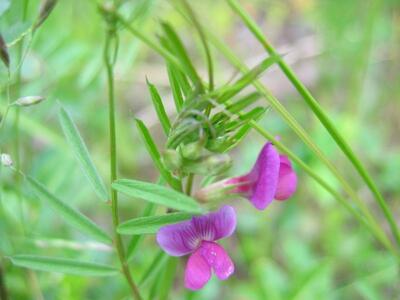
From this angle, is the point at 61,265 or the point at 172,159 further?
the point at 61,265

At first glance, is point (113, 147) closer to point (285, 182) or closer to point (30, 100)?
point (30, 100)

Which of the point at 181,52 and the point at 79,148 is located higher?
the point at 181,52

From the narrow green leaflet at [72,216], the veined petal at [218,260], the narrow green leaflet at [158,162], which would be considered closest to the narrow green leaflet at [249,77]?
the narrow green leaflet at [158,162]

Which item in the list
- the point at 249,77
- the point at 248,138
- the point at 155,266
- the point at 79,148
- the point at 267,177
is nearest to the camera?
the point at 249,77

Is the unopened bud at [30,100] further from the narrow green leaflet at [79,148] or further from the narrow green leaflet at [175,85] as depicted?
the narrow green leaflet at [175,85]

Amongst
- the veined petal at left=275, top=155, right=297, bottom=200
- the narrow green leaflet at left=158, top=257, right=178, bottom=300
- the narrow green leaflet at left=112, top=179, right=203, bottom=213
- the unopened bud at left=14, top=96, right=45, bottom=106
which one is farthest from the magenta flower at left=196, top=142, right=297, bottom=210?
the unopened bud at left=14, top=96, right=45, bottom=106

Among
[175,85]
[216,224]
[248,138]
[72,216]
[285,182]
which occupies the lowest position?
[248,138]

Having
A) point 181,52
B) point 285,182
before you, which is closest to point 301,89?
point 285,182
